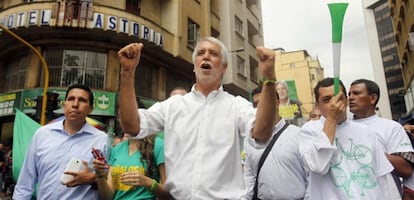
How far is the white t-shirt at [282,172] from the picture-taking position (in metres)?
3.05

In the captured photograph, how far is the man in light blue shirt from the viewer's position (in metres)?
2.70

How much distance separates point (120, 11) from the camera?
14305 mm

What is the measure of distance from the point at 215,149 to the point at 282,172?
129 centimetres

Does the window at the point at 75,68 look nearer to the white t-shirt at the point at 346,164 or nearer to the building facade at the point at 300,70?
the white t-shirt at the point at 346,164

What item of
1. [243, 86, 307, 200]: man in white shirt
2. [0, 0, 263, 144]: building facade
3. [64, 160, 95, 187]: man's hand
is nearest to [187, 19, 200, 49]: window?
[0, 0, 263, 144]: building facade

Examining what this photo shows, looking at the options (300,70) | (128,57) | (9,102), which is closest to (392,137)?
(128,57)

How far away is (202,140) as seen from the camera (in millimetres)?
2086

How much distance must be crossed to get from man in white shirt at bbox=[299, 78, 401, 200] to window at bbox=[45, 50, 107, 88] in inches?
520

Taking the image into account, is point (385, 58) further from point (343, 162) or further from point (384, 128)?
point (343, 162)

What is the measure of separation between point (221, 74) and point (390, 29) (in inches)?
2263

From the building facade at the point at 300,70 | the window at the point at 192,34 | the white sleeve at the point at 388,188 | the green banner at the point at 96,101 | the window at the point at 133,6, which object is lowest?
the white sleeve at the point at 388,188

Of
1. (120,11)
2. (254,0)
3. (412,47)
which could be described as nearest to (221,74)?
(120,11)

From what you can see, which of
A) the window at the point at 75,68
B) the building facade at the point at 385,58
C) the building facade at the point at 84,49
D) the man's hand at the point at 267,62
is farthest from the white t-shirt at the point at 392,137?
the building facade at the point at 385,58

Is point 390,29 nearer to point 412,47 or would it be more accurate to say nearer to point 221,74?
point 412,47
